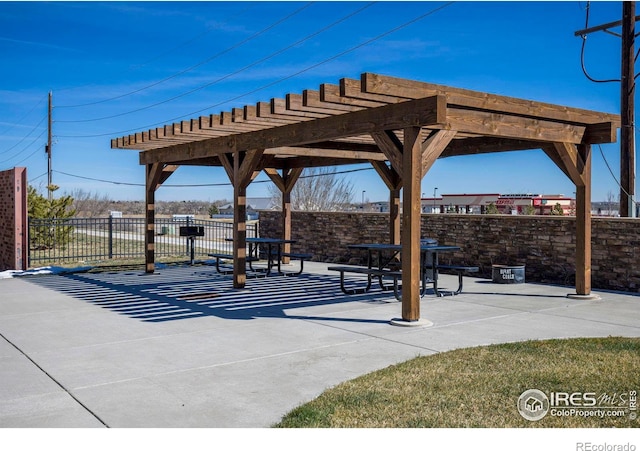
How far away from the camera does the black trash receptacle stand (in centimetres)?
1169

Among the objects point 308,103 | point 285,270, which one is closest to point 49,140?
point 285,270

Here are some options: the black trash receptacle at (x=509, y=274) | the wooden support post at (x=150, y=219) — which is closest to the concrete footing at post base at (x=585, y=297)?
the black trash receptacle at (x=509, y=274)

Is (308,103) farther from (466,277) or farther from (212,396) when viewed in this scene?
(466,277)

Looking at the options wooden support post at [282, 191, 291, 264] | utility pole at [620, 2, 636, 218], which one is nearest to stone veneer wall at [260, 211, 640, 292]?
wooden support post at [282, 191, 291, 264]

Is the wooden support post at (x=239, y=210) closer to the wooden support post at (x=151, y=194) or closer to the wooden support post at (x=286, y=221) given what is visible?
the wooden support post at (x=151, y=194)

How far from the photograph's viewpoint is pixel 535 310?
8.66 m

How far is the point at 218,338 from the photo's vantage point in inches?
264

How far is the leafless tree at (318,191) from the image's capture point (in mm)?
36406

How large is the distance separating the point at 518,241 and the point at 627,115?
3224mm

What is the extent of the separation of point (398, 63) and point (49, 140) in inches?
733

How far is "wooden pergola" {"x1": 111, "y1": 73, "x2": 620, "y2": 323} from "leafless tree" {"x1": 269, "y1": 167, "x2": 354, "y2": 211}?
22.7 meters

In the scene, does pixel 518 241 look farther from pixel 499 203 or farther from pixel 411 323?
pixel 499 203

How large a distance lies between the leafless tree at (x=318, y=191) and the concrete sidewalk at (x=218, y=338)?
24679mm

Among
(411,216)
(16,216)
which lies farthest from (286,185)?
(411,216)
